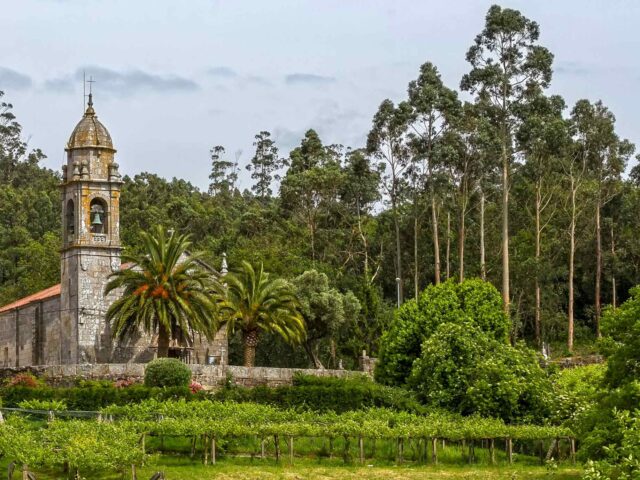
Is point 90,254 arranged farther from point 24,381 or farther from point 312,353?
point 312,353

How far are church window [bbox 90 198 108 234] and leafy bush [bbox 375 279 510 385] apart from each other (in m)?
14.7

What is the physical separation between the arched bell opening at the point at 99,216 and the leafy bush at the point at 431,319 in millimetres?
14699

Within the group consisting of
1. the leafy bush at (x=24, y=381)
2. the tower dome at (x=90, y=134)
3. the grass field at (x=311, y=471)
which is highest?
the tower dome at (x=90, y=134)

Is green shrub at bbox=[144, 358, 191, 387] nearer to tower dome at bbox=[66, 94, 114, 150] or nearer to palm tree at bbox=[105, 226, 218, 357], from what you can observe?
palm tree at bbox=[105, 226, 218, 357]

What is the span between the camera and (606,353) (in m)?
41.8

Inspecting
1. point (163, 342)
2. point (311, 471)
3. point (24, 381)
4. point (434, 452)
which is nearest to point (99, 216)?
point (163, 342)

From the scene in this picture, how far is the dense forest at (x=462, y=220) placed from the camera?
7725 centimetres

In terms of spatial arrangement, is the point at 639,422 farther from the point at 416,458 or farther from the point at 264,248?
the point at 264,248

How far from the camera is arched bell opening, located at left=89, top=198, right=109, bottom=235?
2632 inches

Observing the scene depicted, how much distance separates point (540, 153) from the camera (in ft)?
262

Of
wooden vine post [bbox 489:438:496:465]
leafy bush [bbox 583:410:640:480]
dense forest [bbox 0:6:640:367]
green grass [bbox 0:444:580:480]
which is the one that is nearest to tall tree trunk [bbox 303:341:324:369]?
dense forest [bbox 0:6:640:367]

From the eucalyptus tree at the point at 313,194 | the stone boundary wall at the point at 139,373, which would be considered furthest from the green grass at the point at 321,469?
the eucalyptus tree at the point at 313,194

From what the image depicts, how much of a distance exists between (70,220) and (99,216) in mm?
1710

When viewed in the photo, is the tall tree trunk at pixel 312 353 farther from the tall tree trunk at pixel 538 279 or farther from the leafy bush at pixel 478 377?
the leafy bush at pixel 478 377
